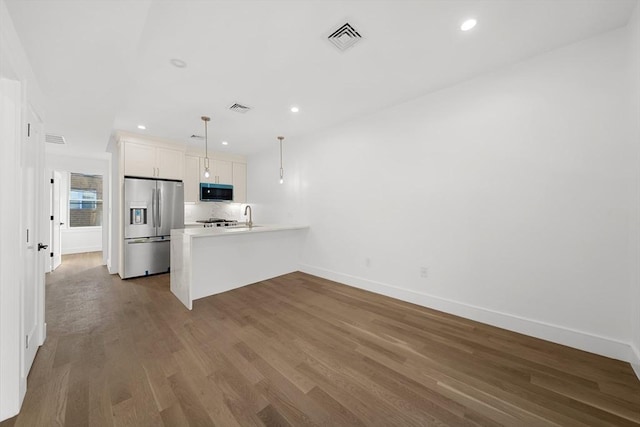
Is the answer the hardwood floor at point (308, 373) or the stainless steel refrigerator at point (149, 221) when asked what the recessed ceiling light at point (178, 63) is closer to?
the hardwood floor at point (308, 373)

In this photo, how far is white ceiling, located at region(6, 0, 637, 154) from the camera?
68.9 inches

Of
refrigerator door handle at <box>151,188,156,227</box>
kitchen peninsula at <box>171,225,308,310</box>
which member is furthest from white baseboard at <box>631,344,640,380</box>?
refrigerator door handle at <box>151,188,156,227</box>

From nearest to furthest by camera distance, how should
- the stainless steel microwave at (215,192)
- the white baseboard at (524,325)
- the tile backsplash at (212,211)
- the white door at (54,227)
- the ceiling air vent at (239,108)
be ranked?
the white baseboard at (524,325), the ceiling air vent at (239,108), the white door at (54,227), the stainless steel microwave at (215,192), the tile backsplash at (212,211)

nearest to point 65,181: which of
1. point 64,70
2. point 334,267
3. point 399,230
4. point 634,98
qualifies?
point 64,70

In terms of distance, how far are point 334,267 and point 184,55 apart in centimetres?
365

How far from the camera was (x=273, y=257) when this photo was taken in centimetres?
449

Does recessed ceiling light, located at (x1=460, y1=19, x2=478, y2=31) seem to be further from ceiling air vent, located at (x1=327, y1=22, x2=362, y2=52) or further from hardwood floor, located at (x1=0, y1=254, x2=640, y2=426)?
hardwood floor, located at (x1=0, y1=254, x2=640, y2=426)

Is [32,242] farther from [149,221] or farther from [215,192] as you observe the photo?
[215,192]

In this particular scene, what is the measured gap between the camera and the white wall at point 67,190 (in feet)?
19.9

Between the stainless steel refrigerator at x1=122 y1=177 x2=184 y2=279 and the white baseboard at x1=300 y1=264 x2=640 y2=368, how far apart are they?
4242 mm

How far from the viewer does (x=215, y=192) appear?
5871 millimetres

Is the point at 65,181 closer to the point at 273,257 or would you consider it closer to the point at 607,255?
the point at 273,257

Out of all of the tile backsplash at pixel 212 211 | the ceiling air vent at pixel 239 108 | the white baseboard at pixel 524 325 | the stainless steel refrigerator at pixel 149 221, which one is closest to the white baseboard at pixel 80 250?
the tile backsplash at pixel 212 211

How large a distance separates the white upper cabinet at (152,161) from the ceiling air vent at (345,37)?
4419 millimetres
